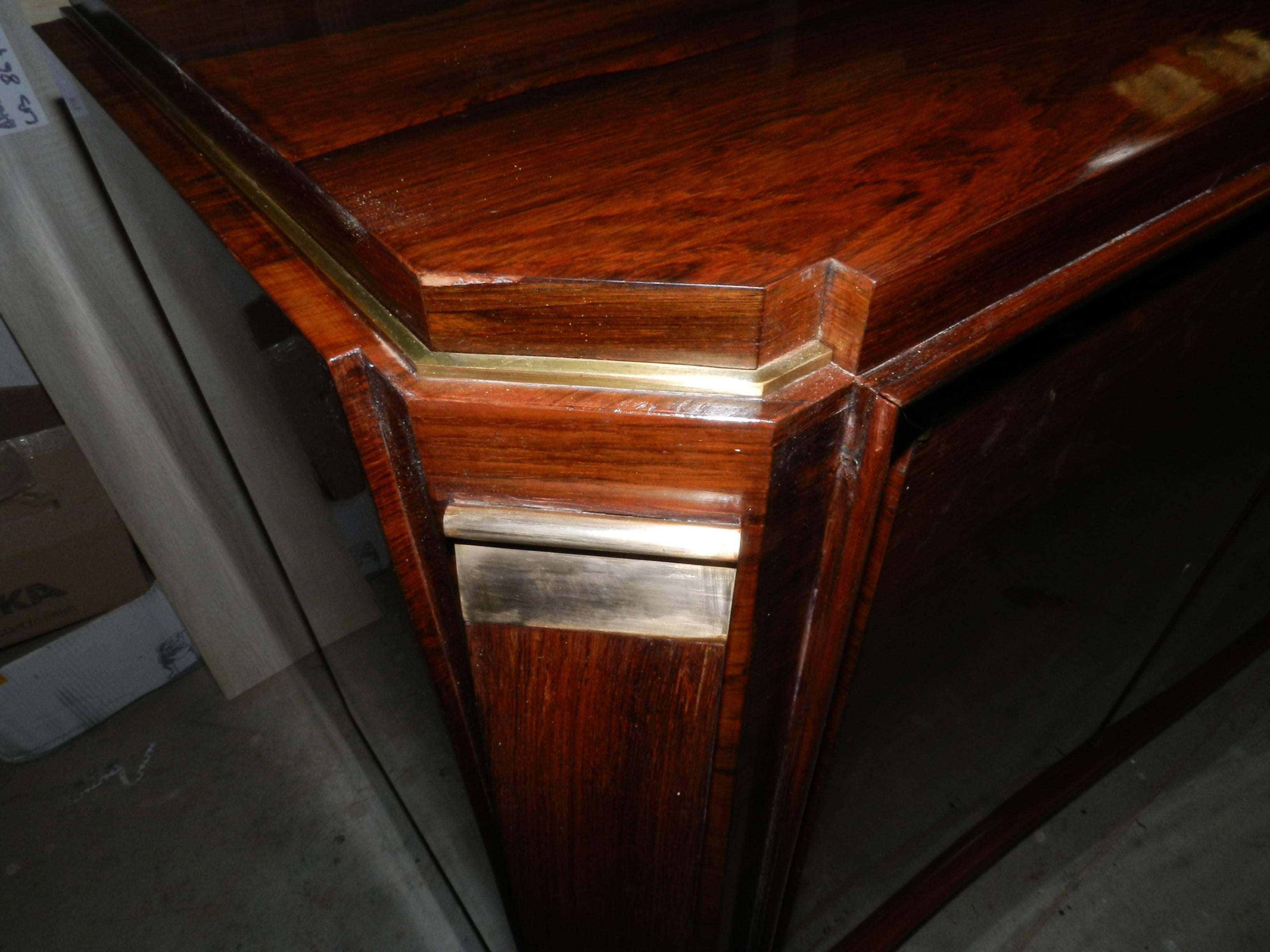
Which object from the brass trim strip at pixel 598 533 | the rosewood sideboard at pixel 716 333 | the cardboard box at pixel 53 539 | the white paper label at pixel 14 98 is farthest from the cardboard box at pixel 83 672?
the brass trim strip at pixel 598 533

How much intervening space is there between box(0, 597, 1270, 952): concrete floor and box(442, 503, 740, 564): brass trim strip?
69cm

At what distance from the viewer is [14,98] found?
34.9 inches

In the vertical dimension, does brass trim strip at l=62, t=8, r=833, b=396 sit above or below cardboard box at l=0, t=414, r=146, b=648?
above

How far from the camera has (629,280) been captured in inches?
12.9

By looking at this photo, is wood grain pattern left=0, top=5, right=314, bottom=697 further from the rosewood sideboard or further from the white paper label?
the rosewood sideboard

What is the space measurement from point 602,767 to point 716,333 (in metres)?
0.26

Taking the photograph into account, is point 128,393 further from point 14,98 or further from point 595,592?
point 595,592

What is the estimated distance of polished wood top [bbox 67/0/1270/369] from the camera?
0.34 m

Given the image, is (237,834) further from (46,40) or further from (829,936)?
(46,40)

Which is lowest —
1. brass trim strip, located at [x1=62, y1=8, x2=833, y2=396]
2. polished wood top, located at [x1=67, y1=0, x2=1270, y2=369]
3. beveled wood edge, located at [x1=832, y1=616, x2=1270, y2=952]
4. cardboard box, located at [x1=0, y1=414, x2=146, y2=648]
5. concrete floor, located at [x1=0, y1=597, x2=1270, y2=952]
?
concrete floor, located at [x1=0, y1=597, x2=1270, y2=952]

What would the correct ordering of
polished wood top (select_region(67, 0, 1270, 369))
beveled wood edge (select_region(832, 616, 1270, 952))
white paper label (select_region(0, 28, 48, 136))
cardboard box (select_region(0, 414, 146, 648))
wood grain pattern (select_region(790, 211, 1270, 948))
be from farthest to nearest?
cardboard box (select_region(0, 414, 146, 648)) → beveled wood edge (select_region(832, 616, 1270, 952)) → white paper label (select_region(0, 28, 48, 136)) → wood grain pattern (select_region(790, 211, 1270, 948)) → polished wood top (select_region(67, 0, 1270, 369))

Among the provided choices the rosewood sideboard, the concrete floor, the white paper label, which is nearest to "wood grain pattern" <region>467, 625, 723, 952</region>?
the rosewood sideboard

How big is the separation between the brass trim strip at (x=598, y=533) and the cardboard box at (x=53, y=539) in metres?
1.04

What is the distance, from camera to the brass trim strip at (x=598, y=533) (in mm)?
365
